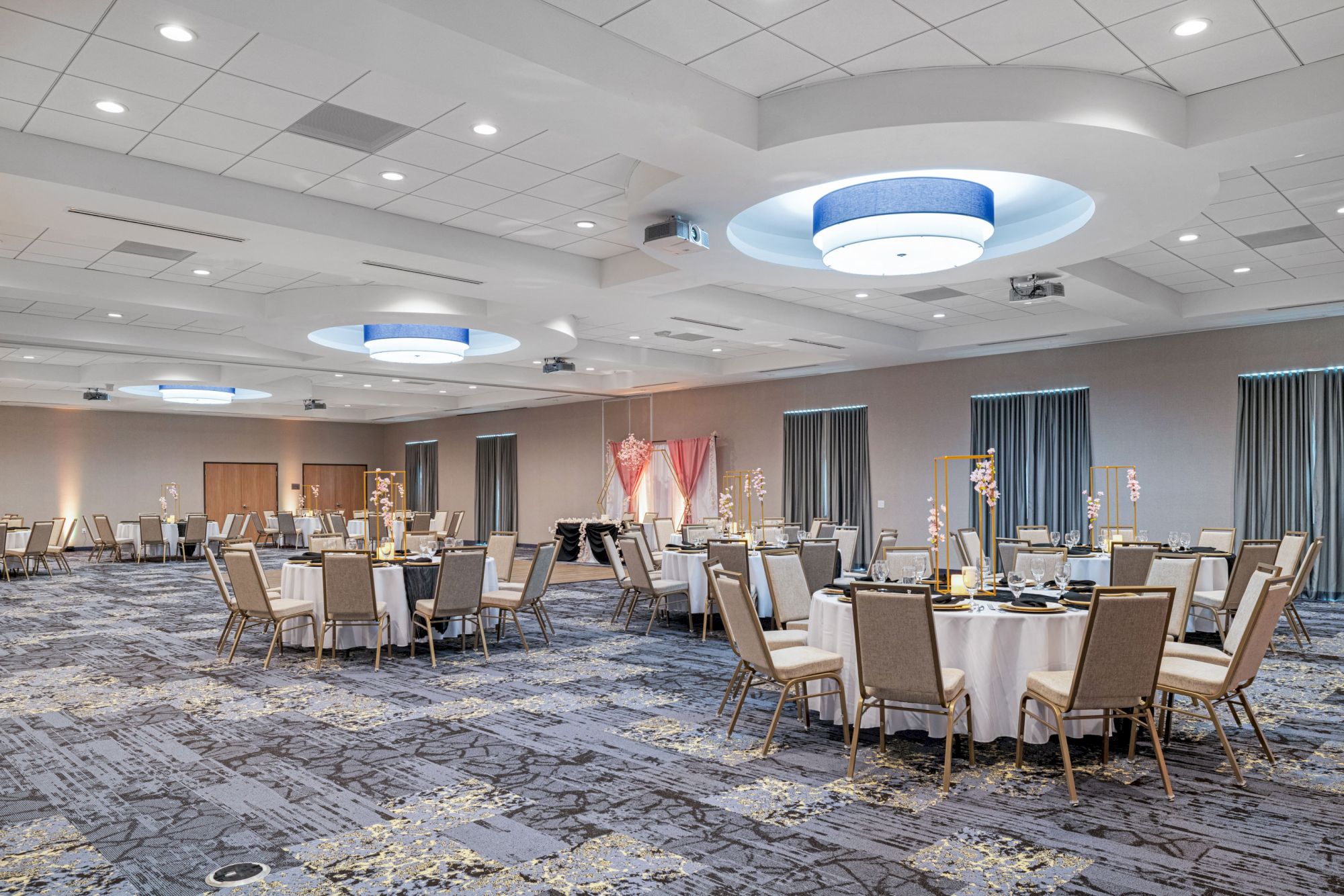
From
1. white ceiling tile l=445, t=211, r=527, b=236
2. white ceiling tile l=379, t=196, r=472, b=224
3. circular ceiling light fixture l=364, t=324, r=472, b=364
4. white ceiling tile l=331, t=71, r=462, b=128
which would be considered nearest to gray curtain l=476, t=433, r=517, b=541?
circular ceiling light fixture l=364, t=324, r=472, b=364

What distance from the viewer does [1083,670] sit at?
13.2 ft

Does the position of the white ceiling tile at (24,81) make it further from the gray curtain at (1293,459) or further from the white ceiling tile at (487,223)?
the gray curtain at (1293,459)

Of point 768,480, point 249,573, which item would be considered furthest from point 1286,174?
point 768,480

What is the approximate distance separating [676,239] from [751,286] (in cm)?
381

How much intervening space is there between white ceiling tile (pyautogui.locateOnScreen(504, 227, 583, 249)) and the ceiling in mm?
37

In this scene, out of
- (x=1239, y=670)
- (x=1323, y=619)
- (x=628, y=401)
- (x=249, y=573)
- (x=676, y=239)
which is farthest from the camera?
(x=628, y=401)

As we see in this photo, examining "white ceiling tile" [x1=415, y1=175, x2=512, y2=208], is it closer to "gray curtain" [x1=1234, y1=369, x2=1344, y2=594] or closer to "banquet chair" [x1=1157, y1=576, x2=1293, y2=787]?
"banquet chair" [x1=1157, y1=576, x2=1293, y2=787]

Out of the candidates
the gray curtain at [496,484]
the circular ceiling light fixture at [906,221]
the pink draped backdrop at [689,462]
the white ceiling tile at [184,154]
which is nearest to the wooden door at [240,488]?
the gray curtain at [496,484]

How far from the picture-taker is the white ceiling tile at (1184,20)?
413cm

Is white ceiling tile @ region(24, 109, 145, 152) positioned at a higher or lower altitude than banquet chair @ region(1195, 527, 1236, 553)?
higher

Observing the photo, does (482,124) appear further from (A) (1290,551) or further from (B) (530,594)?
(A) (1290,551)

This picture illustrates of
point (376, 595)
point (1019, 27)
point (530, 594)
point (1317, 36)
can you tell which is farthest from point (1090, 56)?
point (376, 595)

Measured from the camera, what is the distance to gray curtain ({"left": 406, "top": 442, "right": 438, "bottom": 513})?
24531 millimetres

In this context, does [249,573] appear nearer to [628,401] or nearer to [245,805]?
[245,805]
